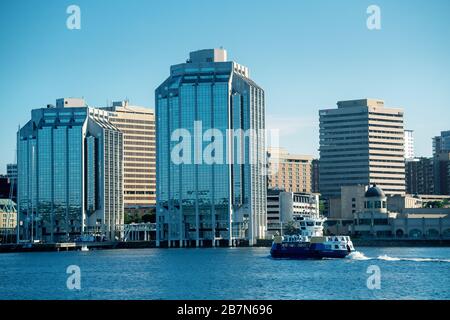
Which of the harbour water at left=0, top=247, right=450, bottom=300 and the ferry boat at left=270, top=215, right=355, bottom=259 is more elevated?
the ferry boat at left=270, top=215, right=355, bottom=259

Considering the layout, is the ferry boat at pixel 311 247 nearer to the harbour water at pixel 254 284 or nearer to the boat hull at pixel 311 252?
the boat hull at pixel 311 252

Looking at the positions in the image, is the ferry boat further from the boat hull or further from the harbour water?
the harbour water

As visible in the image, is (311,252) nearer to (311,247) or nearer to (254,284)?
(311,247)

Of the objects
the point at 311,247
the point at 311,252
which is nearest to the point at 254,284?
the point at 311,252

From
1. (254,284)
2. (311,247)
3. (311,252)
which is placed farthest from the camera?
(311,247)

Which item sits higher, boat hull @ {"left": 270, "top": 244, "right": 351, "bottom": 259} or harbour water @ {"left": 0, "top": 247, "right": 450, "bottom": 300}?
boat hull @ {"left": 270, "top": 244, "right": 351, "bottom": 259}

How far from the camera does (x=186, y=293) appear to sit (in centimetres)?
6425

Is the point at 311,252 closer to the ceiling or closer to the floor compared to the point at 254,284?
closer to the ceiling

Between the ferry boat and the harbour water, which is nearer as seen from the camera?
the harbour water

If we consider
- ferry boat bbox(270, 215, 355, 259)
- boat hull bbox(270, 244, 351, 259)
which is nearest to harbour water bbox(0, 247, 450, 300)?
boat hull bbox(270, 244, 351, 259)
